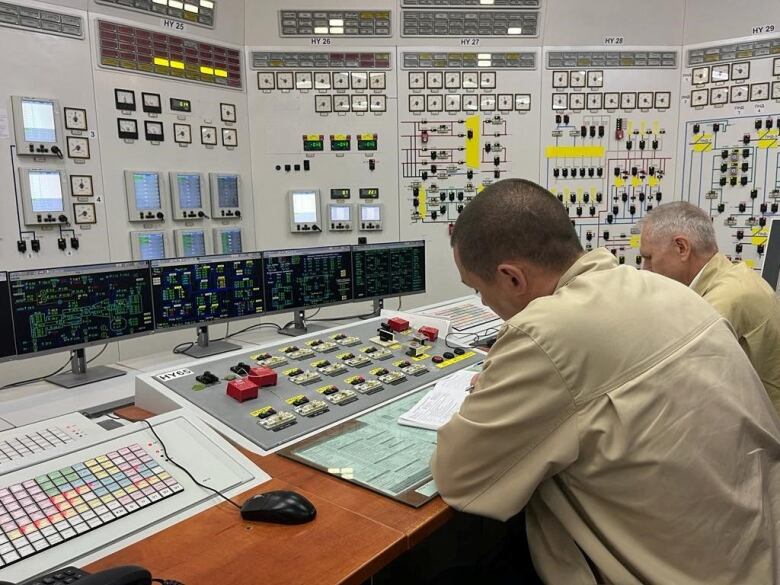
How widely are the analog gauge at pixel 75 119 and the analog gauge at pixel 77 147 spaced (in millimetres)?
63

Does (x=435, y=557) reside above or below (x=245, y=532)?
below

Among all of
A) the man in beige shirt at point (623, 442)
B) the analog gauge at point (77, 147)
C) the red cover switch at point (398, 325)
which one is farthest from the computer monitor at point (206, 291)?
the man in beige shirt at point (623, 442)

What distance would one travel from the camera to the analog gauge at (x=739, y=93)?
14.3 ft

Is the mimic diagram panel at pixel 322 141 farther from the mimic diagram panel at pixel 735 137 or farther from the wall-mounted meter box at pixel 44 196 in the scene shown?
the mimic diagram panel at pixel 735 137

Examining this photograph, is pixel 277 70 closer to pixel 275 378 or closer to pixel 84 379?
pixel 84 379

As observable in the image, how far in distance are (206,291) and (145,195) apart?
1494 millimetres

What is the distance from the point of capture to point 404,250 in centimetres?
323

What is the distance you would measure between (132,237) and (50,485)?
2854 millimetres

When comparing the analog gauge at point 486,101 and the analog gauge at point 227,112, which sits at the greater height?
the analog gauge at point 486,101

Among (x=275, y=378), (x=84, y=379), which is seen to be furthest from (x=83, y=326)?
(x=275, y=378)

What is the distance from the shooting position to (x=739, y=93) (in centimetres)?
436

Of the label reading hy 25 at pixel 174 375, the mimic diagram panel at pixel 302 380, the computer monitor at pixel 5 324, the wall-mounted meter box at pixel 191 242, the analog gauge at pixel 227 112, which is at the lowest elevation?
the mimic diagram panel at pixel 302 380

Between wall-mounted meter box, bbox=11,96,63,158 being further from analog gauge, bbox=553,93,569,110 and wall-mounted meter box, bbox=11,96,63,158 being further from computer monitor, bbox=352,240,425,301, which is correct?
analog gauge, bbox=553,93,569,110

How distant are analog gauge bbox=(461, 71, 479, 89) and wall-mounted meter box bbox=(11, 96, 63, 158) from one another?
2.86 metres
